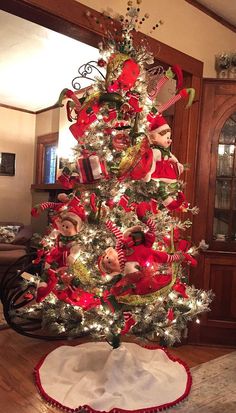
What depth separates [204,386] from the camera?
2178 millimetres

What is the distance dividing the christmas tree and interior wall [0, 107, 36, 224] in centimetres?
406

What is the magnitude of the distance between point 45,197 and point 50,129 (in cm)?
115

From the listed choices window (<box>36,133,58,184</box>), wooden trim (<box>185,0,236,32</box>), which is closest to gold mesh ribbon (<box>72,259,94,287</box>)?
wooden trim (<box>185,0,236,32</box>)

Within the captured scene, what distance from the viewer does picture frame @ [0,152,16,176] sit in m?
5.89

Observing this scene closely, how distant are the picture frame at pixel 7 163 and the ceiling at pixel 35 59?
3.21ft

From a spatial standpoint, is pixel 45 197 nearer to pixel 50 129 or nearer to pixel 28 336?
pixel 50 129

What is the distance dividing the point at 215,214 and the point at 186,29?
150 cm

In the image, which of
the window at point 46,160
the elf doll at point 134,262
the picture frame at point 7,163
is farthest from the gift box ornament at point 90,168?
the picture frame at point 7,163

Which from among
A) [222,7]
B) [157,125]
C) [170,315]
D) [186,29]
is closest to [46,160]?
[186,29]

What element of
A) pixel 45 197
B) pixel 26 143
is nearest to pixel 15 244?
pixel 45 197

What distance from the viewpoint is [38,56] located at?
3.81 metres

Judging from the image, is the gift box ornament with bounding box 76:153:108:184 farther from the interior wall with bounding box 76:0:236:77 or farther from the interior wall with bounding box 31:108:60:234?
the interior wall with bounding box 31:108:60:234

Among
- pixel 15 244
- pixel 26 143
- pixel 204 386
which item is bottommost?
pixel 204 386

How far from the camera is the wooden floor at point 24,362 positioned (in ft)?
6.36
